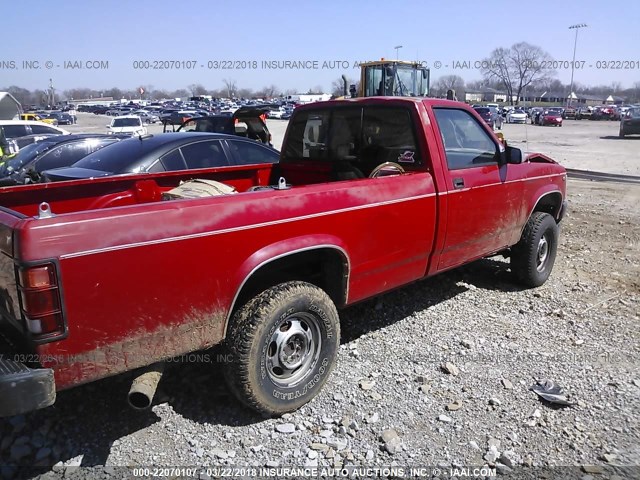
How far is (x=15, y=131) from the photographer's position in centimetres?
1449

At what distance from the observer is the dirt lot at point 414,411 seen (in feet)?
9.68

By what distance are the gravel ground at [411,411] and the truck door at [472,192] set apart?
26.9 inches

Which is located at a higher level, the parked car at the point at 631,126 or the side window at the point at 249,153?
the side window at the point at 249,153

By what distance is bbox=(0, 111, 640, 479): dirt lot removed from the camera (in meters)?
2.95

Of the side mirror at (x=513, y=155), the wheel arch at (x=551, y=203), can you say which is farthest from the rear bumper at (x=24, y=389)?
the wheel arch at (x=551, y=203)

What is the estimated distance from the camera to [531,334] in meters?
4.50

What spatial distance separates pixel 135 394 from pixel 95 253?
78 centimetres

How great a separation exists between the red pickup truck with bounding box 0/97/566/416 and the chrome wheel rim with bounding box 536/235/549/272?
63mm

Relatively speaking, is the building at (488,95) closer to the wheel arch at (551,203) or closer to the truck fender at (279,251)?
the wheel arch at (551,203)

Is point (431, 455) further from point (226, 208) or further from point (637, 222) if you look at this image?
point (637, 222)

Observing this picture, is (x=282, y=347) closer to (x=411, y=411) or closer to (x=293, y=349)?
(x=293, y=349)

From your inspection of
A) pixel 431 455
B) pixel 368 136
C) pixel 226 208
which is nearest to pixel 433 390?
pixel 431 455

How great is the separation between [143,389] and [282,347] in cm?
90

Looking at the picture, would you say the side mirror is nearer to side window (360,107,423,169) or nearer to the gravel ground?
side window (360,107,423,169)
